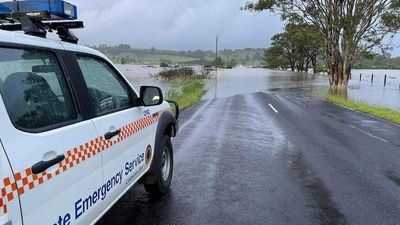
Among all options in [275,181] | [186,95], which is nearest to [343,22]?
[186,95]

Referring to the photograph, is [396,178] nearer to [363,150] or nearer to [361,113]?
[363,150]

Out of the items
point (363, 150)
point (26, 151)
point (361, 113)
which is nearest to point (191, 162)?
point (363, 150)

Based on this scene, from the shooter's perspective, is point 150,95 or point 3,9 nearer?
point 3,9

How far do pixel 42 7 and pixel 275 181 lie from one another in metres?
4.38

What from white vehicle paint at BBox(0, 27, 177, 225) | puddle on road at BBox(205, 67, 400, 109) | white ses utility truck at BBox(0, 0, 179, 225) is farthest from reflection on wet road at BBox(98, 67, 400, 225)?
puddle on road at BBox(205, 67, 400, 109)

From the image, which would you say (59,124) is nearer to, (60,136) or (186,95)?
(60,136)

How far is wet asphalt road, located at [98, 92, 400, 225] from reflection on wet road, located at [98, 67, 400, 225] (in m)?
0.01

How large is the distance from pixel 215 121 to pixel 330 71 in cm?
1943

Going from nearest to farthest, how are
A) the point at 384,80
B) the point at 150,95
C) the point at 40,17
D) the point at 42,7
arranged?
the point at 40,17 < the point at 42,7 < the point at 150,95 < the point at 384,80

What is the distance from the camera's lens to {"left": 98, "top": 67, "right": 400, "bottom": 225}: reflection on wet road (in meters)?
4.84

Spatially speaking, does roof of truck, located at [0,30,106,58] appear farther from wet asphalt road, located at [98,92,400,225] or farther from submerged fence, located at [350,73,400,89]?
submerged fence, located at [350,73,400,89]

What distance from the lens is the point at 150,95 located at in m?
4.68

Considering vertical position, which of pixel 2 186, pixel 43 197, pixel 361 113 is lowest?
pixel 361 113

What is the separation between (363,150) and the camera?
A: 9.14 meters
